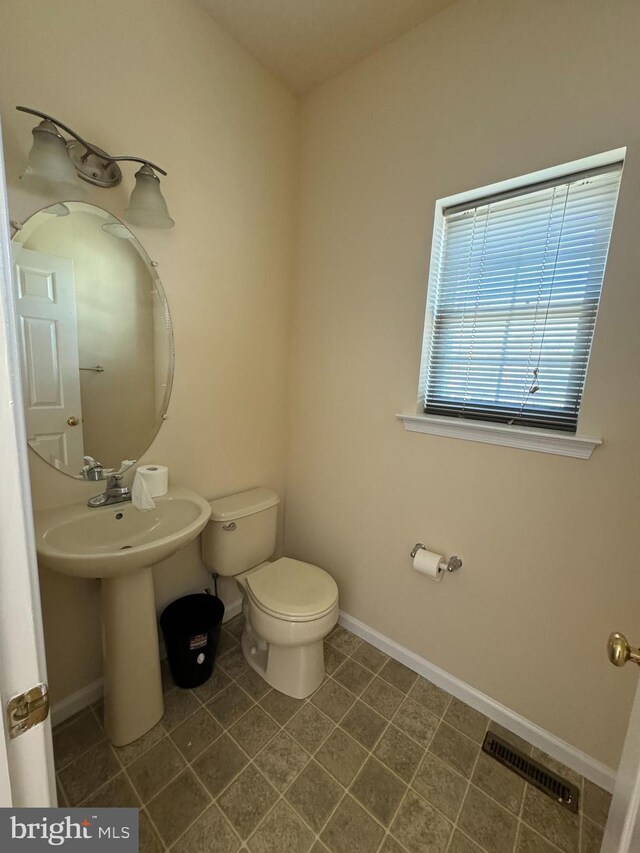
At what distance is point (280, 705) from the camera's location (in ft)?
4.87

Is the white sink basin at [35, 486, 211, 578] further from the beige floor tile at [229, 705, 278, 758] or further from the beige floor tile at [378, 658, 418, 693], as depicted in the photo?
the beige floor tile at [378, 658, 418, 693]

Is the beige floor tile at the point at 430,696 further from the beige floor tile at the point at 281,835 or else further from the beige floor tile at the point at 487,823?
the beige floor tile at the point at 281,835

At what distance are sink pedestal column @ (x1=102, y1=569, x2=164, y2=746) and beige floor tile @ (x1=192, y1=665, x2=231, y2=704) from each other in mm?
219

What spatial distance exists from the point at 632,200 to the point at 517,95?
55cm

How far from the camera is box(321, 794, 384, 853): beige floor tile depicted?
1.05m

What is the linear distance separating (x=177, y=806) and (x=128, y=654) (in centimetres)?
48

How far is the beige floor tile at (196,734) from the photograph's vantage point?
1.29 metres

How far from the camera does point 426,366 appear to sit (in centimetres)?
156

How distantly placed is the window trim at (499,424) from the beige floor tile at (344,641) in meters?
1.18

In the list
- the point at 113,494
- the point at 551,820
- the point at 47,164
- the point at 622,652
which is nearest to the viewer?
the point at 622,652

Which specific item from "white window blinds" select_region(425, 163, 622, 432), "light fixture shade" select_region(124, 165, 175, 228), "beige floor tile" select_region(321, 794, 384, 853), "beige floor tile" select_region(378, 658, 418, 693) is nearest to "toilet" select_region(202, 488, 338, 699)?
"beige floor tile" select_region(378, 658, 418, 693)

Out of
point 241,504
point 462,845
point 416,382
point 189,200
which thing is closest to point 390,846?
point 462,845

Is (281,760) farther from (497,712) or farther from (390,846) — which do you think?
(497,712)

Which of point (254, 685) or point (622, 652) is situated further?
point (254, 685)
